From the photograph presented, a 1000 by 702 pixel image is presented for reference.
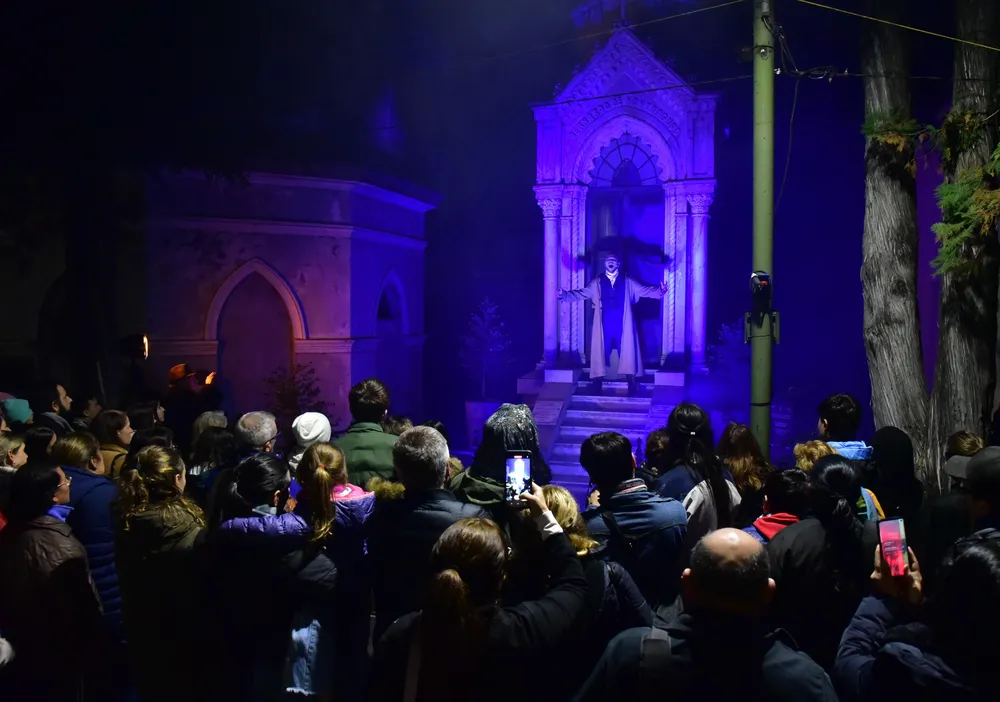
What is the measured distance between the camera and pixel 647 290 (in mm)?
12516

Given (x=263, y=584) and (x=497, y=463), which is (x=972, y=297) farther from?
(x=263, y=584)

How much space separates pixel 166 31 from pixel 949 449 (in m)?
11.8

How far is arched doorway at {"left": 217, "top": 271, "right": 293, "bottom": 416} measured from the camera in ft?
41.4

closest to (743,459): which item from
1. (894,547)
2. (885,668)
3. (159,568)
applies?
(894,547)

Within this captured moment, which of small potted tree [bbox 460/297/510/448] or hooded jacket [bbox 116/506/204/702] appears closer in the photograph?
hooded jacket [bbox 116/506/204/702]

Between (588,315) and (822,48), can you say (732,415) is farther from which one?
(822,48)

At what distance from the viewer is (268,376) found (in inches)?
503

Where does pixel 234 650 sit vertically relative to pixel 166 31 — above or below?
below

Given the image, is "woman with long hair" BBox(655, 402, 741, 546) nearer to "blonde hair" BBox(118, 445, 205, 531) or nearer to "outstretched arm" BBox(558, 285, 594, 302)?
"blonde hair" BBox(118, 445, 205, 531)

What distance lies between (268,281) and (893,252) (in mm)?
9131

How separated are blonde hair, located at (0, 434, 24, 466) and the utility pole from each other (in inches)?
213

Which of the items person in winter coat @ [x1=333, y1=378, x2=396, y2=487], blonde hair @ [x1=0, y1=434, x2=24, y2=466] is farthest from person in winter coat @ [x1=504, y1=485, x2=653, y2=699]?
blonde hair @ [x1=0, y1=434, x2=24, y2=466]

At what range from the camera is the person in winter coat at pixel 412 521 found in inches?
133

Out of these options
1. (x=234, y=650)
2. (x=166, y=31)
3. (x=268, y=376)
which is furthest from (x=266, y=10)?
(x=234, y=650)
